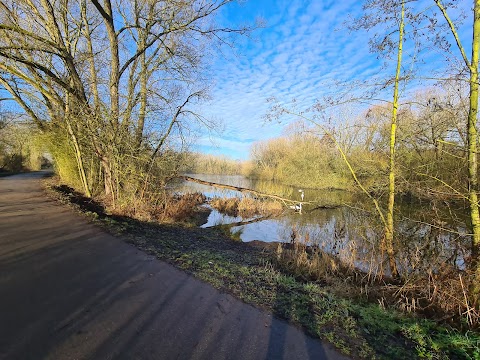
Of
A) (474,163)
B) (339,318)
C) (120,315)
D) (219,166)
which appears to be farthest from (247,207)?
(219,166)

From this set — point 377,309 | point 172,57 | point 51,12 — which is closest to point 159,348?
point 377,309

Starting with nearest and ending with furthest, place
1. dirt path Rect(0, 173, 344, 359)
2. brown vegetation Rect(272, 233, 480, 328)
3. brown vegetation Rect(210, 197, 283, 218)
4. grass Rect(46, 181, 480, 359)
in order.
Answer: dirt path Rect(0, 173, 344, 359) → grass Rect(46, 181, 480, 359) → brown vegetation Rect(272, 233, 480, 328) → brown vegetation Rect(210, 197, 283, 218)

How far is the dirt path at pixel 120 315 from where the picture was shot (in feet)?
8.55

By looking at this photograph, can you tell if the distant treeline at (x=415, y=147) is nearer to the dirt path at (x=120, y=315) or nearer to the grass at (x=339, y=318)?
the grass at (x=339, y=318)

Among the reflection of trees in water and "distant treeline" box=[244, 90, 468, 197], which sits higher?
"distant treeline" box=[244, 90, 468, 197]

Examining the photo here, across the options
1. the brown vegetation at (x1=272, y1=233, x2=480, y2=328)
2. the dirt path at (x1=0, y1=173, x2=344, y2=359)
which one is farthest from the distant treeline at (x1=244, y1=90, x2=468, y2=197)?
the dirt path at (x1=0, y1=173, x2=344, y2=359)

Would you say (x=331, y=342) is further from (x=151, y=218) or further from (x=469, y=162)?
(x=151, y=218)

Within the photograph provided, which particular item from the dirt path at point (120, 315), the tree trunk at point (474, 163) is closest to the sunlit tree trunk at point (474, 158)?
the tree trunk at point (474, 163)

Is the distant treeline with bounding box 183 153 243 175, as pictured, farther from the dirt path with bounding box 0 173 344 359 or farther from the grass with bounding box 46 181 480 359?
the dirt path with bounding box 0 173 344 359

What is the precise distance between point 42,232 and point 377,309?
712 centimetres

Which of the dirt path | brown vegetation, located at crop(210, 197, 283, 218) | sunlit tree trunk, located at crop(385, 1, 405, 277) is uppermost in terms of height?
sunlit tree trunk, located at crop(385, 1, 405, 277)

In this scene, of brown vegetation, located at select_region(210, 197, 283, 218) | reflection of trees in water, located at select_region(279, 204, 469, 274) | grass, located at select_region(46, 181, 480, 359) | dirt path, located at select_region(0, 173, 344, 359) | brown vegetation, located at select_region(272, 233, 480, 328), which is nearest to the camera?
dirt path, located at select_region(0, 173, 344, 359)

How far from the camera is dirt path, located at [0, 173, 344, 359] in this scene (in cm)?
261

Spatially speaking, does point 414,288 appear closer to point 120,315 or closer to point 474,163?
point 474,163
